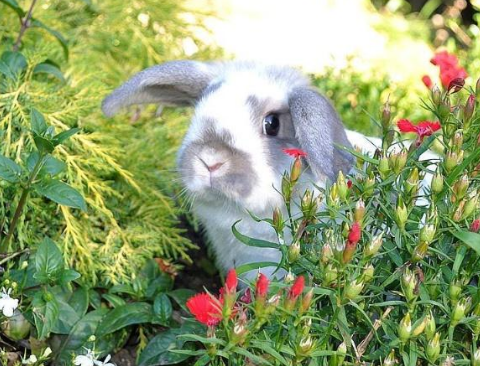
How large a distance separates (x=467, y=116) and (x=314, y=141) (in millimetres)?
761

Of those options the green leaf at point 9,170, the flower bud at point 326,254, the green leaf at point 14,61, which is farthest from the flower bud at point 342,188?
the green leaf at point 14,61

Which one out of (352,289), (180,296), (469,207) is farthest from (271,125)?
(352,289)

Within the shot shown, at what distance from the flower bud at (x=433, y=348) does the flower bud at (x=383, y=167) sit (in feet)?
1.57

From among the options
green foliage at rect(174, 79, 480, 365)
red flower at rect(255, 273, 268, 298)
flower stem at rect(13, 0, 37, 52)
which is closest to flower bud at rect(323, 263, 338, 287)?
green foliage at rect(174, 79, 480, 365)

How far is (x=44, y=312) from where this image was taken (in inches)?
113

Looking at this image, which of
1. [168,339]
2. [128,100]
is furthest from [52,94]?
[168,339]

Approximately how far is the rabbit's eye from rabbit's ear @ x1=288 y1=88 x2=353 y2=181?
81mm

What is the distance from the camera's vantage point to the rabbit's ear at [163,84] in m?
3.49

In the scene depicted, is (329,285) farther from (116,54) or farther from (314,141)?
(116,54)

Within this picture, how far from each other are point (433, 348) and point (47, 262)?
1329 mm

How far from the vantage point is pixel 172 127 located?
4.33 metres

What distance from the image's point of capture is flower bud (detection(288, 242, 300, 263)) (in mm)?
2291

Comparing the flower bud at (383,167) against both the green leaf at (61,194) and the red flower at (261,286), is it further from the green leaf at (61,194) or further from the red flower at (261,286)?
the green leaf at (61,194)

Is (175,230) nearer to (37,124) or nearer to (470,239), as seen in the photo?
(37,124)
